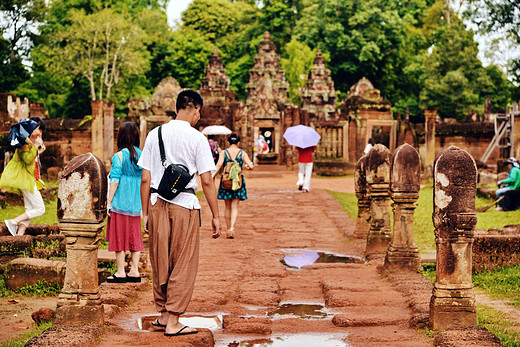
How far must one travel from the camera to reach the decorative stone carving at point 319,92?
44.2 m

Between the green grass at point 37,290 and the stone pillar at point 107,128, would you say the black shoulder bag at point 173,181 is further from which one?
the stone pillar at point 107,128

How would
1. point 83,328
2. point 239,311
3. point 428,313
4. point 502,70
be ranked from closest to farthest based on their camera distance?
point 83,328 < point 428,313 < point 239,311 < point 502,70

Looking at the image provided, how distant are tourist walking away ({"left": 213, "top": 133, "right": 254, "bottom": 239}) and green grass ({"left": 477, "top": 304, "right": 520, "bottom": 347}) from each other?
15.9 ft

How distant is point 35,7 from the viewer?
45.4m

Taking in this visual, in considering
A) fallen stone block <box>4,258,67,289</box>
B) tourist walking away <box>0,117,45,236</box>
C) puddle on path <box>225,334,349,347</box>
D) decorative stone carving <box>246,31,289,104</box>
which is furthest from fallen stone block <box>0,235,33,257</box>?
decorative stone carving <box>246,31,289,104</box>

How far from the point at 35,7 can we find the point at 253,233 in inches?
1505


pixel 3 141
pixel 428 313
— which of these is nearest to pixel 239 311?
pixel 428 313

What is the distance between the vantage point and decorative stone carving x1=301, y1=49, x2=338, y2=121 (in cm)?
4425

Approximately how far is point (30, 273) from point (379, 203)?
14.4 feet

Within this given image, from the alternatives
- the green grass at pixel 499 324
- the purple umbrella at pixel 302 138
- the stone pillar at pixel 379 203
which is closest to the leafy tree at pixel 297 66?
the purple umbrella at pixel 302 138

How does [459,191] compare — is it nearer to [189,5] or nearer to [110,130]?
[110,130]

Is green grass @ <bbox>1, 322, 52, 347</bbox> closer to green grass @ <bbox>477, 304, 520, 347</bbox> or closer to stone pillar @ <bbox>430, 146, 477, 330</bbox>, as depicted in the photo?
stone pillar @ <bbox>430, 146, 477, 330</bbox>

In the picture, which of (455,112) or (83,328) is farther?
(455,112)

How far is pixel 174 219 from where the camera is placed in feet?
17.2
